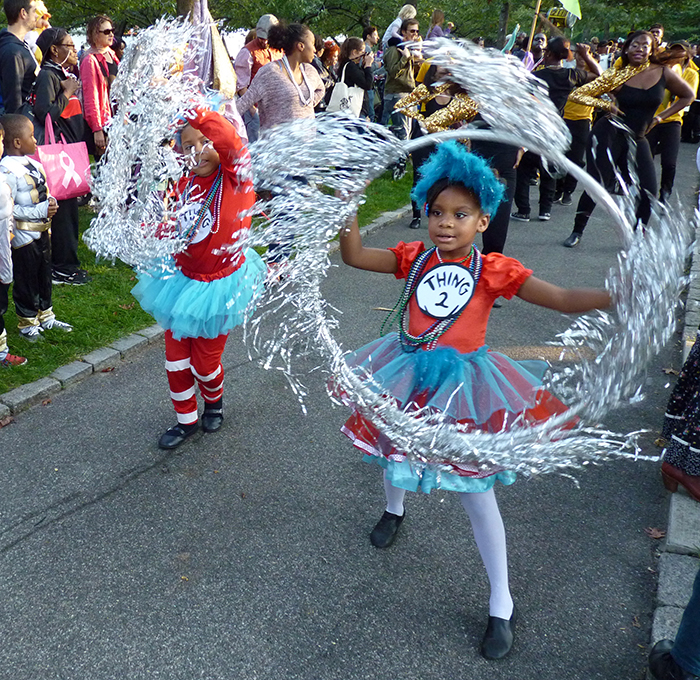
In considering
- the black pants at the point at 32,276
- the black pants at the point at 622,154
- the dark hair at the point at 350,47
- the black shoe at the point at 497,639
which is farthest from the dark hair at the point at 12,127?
the dark hair at the point at 350,47

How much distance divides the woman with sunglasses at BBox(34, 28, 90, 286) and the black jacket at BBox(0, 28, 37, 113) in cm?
10

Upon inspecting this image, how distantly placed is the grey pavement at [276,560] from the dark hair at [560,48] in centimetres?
495

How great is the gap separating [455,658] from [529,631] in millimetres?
334

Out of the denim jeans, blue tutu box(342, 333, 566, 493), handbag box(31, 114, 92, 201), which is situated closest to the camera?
the denim jeans

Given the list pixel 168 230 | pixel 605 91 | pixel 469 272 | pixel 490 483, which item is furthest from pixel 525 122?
pixel 605 91

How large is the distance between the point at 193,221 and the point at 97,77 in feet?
12.7

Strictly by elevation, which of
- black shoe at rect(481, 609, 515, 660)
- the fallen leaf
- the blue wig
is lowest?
the fallen leaf

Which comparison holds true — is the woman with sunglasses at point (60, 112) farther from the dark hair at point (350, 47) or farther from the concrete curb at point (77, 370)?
the dark hair at point (350, 47)

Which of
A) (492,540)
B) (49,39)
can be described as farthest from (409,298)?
(49,39)

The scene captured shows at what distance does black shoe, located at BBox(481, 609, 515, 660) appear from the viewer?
242 cm

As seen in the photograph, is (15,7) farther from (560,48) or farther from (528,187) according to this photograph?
(528,187)

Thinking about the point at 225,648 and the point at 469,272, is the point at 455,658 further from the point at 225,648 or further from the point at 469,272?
the point at 469,272

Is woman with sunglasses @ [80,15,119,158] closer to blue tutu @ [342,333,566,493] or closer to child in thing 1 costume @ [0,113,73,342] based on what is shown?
child in thing 1 costume @ [0,113,73,342]

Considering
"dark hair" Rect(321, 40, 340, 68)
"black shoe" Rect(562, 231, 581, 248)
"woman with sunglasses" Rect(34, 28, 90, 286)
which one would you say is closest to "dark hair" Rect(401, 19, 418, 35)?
"black shoe" Rect(562, 231, 581, 248)
